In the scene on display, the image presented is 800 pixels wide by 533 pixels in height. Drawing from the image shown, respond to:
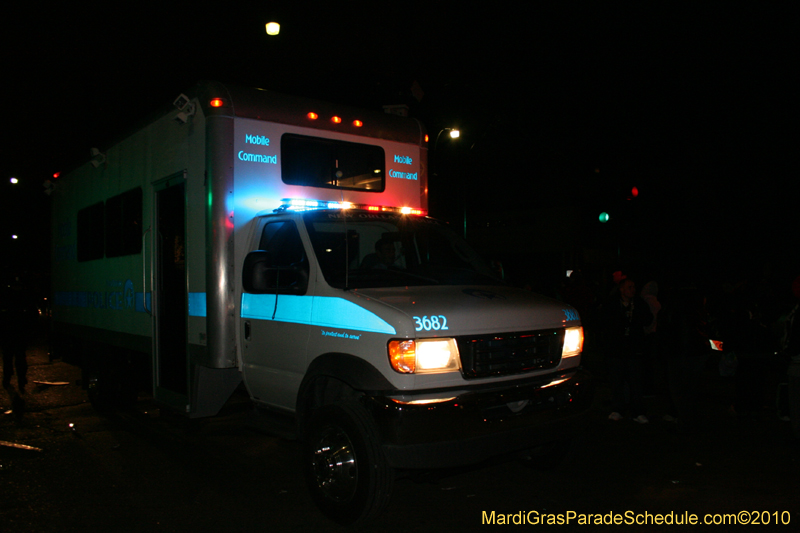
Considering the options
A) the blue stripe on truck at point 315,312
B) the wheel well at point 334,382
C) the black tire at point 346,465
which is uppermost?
the blue stripe on truck at point 315,312

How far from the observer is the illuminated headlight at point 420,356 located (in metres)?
4.07

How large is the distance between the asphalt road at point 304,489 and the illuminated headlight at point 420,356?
0.75 metres

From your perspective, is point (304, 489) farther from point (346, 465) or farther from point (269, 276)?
point (269, 276)

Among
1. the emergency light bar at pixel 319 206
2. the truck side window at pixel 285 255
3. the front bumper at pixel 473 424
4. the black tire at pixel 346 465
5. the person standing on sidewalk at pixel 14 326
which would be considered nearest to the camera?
the front bumper at pixel 473 424

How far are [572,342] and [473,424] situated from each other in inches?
48.7

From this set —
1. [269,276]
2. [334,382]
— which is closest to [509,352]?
[334,382]

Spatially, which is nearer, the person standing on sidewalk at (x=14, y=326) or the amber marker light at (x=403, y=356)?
the amber marker light at (x=403, y=356)

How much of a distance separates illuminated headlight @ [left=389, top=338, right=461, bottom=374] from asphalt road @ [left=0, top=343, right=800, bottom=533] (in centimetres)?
75

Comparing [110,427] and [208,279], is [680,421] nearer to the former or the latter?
[208,279]

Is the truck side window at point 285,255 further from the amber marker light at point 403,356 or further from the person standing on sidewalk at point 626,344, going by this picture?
the person standing on sidewalk at point 626,344

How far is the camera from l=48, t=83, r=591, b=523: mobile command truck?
13.6 feet

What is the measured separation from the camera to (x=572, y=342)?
4.92m

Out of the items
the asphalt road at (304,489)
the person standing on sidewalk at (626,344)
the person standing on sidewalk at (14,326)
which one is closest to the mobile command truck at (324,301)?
the asphalt road at (304,489)

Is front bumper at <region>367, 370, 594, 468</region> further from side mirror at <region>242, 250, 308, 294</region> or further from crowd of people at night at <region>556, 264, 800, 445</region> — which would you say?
crowd of people at night at <region>556, 264, 800, 445</region>
